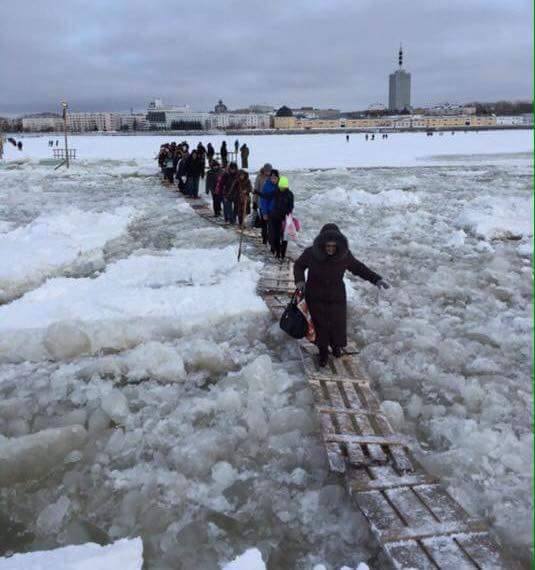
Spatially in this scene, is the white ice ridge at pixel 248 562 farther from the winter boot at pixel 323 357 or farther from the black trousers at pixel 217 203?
the black trousers at pixel 217 203

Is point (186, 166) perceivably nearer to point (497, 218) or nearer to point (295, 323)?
point (497, 218)

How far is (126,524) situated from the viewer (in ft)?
11.0

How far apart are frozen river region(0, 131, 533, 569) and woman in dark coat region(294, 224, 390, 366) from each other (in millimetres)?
561

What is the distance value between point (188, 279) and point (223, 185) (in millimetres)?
4941

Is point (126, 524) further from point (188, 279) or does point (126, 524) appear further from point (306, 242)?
point (306, 242)

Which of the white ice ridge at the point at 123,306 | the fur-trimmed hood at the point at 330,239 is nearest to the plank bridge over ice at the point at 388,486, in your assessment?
the fur-trimmed hood at the point at 330,239

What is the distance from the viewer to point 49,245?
9203mm

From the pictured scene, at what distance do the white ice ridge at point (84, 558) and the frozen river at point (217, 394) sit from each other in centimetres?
21

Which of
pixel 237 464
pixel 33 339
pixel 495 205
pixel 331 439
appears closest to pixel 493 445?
pixel 331 439

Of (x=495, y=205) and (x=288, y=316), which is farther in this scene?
(x=495, y=205)

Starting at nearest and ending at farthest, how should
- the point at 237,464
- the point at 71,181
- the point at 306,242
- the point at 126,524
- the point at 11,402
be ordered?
the point at 126,524 < the point at 237,464 < the point at 11,402 < the point at 306,242 < the point at 71,181

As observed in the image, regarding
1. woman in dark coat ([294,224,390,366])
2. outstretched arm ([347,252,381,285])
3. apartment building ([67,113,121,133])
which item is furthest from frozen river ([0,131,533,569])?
apartment building ([67,113,121,133])

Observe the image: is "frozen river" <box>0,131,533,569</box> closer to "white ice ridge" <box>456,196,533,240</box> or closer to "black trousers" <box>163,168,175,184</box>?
"white ice ridge" <box>456,196,533,240</box>

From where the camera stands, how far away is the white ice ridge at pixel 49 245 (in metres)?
7.76
